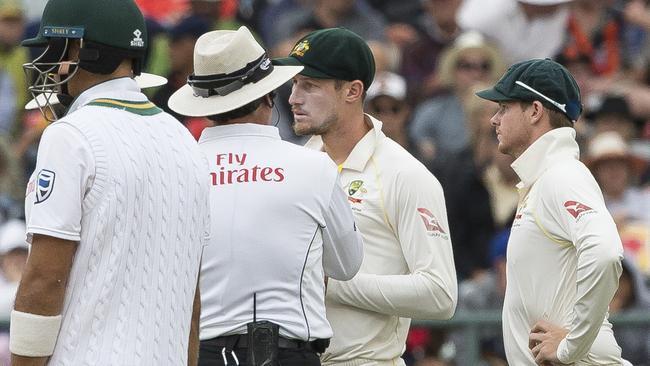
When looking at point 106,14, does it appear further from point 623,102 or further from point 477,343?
point 623,102

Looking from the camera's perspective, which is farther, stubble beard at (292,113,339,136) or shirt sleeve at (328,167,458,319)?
stubble beard at (292,113,339,136)

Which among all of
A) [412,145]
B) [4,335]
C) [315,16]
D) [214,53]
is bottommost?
[4,335]

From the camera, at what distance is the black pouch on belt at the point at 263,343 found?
5430mm

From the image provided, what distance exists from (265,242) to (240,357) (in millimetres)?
452

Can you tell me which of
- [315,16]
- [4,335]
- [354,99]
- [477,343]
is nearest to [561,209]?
[354,99]

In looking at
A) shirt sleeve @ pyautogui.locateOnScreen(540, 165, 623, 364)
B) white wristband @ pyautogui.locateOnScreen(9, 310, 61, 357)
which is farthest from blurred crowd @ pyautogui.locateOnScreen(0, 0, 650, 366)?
white wristband @ pyautogui.locateOnScreen(9, 310, 61, 357)

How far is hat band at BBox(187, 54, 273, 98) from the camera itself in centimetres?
573

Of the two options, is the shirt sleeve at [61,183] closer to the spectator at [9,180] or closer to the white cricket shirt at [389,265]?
the white cricket shirt at [389,265]

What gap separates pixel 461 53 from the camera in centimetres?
1108

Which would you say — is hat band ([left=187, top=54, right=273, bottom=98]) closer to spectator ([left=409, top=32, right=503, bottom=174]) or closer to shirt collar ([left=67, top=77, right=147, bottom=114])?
shirt collar ([left=67, top=77, right=147, bottom=114])

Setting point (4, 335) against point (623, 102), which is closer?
point (4, 335)

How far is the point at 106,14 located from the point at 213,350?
151cm

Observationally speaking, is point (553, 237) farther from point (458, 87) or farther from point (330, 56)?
point (458, 87)

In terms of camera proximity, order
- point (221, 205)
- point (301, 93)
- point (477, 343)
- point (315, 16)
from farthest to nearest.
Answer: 1. point (315, 16)
2. point (477, 343)
3. point (301, 93)
4. point (221, 205)
